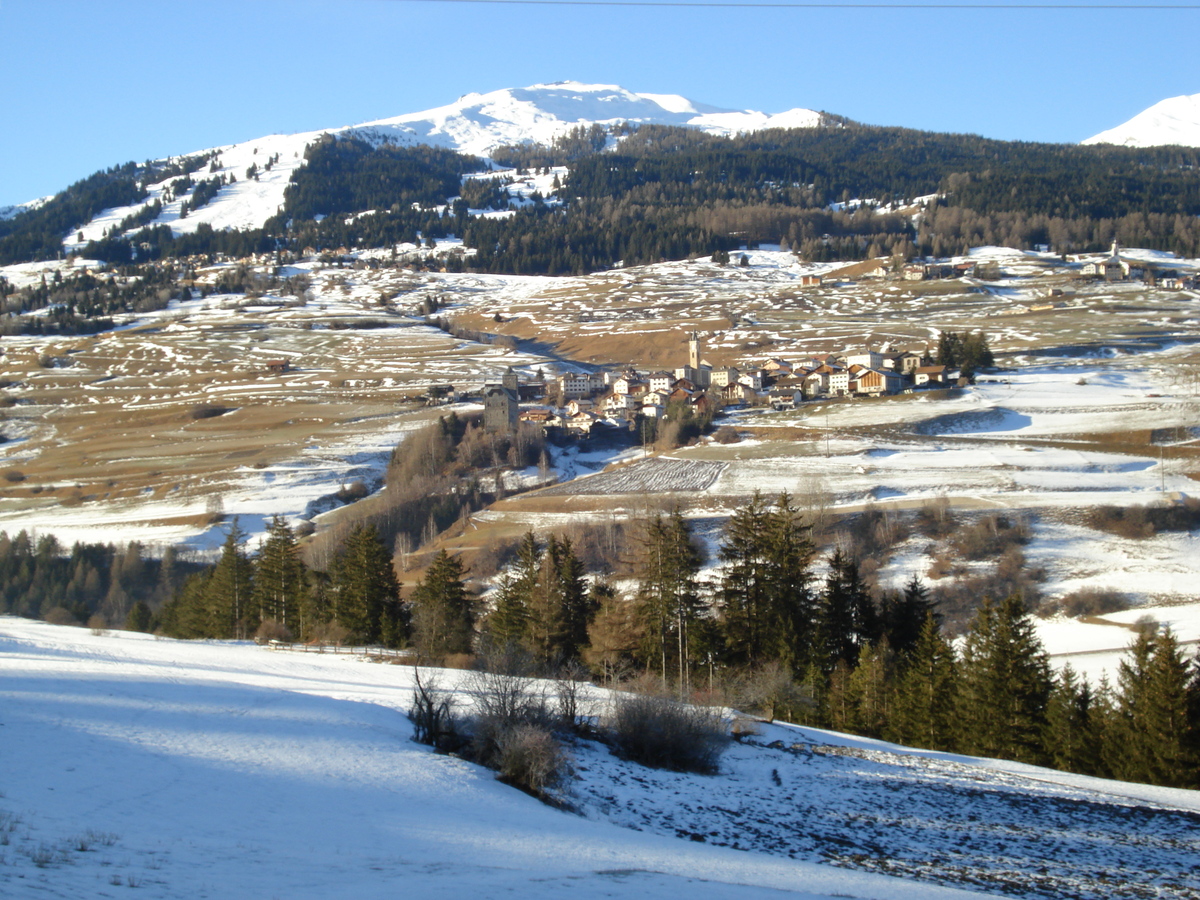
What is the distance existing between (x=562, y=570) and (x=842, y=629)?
11.5m

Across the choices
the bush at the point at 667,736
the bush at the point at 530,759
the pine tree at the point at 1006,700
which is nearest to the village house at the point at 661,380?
the pine tree at the point at 1006,700

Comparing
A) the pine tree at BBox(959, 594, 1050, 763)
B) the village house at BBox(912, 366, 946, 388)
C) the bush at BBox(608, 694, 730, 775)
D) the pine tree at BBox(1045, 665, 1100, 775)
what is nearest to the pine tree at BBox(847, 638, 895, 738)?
the pine tree at BBox(959, 594, 1050, 763)

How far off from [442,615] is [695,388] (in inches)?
3090

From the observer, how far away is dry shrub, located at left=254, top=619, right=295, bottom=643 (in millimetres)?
37544

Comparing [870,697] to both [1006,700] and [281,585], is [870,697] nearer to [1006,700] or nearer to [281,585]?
[1006,700]

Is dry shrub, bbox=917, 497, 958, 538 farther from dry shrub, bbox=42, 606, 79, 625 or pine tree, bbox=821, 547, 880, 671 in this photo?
dry shrub, bbox=42, 606, 79, 625

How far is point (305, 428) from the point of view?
312 ft

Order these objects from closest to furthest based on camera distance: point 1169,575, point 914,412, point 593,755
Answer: point 593,755 → point 1169,575 → point 914,412

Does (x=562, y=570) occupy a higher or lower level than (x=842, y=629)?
higher

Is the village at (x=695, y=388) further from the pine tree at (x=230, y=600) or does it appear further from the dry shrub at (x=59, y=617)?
the dry shrub at (x=59, y=617)

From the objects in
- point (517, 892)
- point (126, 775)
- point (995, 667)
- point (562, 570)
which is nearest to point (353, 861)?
point (517, 892)

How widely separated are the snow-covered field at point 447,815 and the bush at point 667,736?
1.88 feet

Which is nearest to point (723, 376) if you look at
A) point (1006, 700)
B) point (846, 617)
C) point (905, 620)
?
point (905, 620)

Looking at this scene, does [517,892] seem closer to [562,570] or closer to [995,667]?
[995,667]
